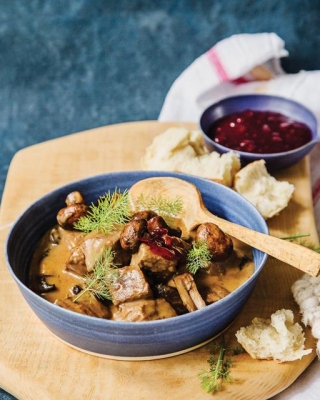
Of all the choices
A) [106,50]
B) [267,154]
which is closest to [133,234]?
[267,154]

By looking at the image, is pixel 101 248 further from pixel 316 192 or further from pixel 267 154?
pixel 316 192

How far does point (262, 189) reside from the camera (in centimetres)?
296

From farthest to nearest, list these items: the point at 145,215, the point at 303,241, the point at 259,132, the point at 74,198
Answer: the point at 259,132, the point at 303,241, the point at 74,198, the point at 145,215

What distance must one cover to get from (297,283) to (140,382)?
29.0 inches

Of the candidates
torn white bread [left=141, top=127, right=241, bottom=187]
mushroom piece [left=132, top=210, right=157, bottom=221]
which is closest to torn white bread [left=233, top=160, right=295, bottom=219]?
torn white bread [left=141, top=127, right=241, bottom=187]

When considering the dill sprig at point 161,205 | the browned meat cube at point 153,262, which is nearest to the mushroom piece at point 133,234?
the browned meat cube at point 153,262

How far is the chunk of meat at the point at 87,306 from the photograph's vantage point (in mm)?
2156

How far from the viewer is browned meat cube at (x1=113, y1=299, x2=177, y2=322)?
6.98ft

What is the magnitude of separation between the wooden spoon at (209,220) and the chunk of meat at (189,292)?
0.95ft

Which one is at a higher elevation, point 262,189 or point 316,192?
point 262,189

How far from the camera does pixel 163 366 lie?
219 cm

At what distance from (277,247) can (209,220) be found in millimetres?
318

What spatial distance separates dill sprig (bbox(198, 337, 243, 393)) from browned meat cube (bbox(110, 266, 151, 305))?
310 mm

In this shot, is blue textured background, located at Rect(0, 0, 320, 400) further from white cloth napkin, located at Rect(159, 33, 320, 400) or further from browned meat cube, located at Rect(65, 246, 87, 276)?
browned meat cube, located at Rect(65, 246, 87, 276)
